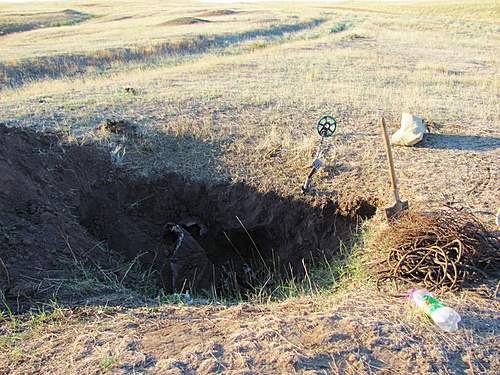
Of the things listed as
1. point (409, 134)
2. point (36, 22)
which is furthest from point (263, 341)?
point (36, 22)

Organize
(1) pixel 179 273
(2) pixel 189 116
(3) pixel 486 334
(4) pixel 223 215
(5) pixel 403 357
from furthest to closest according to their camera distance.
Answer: (2) pixel 189 116 < (4) pixel 223 215 < (1) pixel 179 273 < (3) pixel 486 334 < (5) pixel 403 357

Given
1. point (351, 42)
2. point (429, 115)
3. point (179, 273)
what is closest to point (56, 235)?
point (179, 273)

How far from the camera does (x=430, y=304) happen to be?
3.26m

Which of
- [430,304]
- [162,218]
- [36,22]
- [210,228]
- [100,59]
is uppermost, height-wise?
[36,22]

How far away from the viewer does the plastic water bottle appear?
3.12 metres

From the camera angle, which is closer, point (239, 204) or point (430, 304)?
point (430, 304)

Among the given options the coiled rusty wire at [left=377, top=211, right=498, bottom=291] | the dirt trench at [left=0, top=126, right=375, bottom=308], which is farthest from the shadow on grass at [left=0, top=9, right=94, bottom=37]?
the coiled rusty wire at [left=377, top=211, right=498, bottom=291]

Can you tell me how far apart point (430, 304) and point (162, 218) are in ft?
12.3

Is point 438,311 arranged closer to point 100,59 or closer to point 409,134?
point 409,134

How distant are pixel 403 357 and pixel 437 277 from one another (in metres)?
1.00

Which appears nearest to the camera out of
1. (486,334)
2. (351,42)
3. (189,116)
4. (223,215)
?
(486,334)

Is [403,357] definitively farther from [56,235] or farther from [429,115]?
[429,115]

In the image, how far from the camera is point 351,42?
19234mm

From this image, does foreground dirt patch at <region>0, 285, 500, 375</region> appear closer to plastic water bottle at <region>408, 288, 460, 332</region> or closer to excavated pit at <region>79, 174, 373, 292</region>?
plastic water bottle at <region>408, 288, 460, 332</region>
